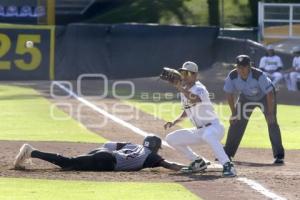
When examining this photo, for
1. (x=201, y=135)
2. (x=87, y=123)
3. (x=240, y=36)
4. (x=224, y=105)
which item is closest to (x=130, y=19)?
(x=240, y=36)

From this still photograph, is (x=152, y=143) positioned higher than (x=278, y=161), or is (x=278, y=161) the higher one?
(x=152, y=143)

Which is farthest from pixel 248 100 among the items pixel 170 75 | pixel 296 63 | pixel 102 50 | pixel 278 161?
pixel 102 50

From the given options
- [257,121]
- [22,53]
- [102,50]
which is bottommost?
[257,121]

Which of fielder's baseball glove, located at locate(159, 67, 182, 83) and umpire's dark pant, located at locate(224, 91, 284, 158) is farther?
umpire's dark pant, located at locate(224, 91, 284, 158)

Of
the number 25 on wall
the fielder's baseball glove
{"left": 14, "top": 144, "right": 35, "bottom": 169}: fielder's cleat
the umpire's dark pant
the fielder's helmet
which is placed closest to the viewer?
the fielder's baseball glove

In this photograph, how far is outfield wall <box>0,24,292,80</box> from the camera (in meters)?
32.5

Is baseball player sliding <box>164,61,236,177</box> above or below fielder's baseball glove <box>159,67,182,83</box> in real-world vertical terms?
below

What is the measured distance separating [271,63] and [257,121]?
8.82 meters

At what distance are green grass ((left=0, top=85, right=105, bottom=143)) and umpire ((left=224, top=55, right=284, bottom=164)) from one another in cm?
307

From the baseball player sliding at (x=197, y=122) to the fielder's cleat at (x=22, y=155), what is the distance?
1868 millimetres

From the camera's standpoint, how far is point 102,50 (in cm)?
3309

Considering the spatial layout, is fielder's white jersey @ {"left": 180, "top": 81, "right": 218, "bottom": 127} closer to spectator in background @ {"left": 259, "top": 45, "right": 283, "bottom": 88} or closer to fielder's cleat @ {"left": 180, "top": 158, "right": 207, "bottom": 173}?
fielder's cleat @ {"left": 180, "top": 158, "right": 207, "bottom": 173}

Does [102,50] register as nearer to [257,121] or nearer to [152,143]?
[257,121]

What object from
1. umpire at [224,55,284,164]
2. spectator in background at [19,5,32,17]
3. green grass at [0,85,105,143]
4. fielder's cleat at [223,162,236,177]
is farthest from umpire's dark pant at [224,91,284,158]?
spectator in background at [19,5,32,17]
